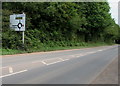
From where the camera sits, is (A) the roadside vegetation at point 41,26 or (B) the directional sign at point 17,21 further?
(B) the directional sign at point 17,21

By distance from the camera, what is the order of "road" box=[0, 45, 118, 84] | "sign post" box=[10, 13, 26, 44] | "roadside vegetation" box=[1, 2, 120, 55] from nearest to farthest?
"road" box=[0, 45, 118, 84], "roadside vegetation" box=[1, 2, 120, 55], "sign post" box=[10, 13, 26, 44]

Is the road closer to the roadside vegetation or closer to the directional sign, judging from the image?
the roadside vegetation

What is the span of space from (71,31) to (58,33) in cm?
828

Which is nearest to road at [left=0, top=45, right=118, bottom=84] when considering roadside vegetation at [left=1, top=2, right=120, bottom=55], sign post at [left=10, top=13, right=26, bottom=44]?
roadside vegetation at [left=1, top=2, right=120, bottom=55]

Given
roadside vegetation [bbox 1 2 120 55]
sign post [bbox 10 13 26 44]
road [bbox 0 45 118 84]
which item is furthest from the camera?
sign post [bbox 10 13 26 44]

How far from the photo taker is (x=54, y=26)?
3522cm

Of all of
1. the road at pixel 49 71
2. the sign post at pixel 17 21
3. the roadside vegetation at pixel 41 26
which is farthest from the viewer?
the sign post at pixel 17 21

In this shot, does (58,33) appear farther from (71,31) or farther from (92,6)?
(92,6)

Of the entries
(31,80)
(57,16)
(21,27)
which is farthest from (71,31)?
(31,80)

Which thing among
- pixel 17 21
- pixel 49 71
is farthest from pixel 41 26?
pixel 49 71

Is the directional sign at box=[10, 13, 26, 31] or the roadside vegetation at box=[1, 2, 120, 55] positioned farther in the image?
the directional sign at box=[10, 13, 26, 31]

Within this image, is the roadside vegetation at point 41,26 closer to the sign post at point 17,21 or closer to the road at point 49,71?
the sign post at point 17,21

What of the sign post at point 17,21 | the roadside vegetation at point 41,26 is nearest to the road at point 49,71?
the roadside vegetation at point 41,26

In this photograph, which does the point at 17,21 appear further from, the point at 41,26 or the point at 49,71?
the point at 49,71
